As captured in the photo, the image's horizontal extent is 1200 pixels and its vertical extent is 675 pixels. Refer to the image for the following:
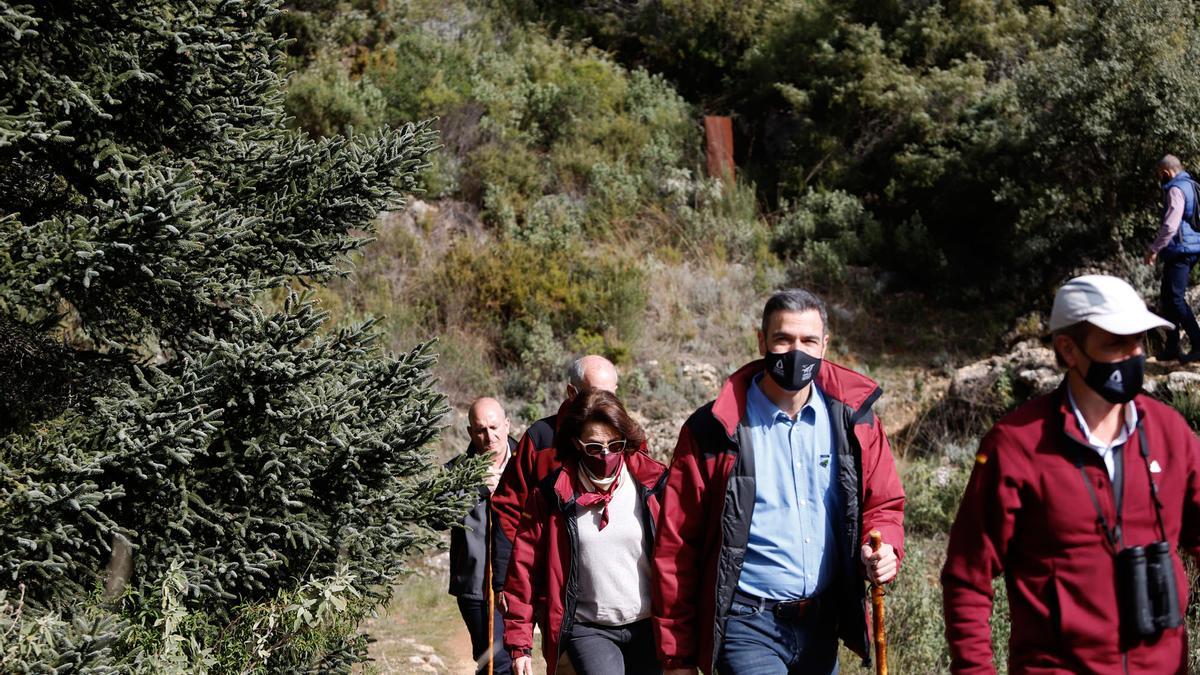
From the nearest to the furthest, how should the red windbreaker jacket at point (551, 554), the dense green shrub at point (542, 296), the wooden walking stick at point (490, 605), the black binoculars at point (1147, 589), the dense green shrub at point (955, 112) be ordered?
the black binoculars at point (1147, 589)
the red windbreaker jacket at point (551, 554)
the wooden walking stick at point (490, 605)
the dense green shrub at point (955, 112)
the dense green shrub at point (542, 296)

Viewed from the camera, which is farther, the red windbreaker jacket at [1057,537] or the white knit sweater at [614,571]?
the white knit sweater at [614,571]

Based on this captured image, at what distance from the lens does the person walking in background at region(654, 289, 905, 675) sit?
3701 millimetres

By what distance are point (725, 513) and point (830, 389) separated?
58 cm

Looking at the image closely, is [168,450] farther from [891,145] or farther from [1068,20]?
[891,145]

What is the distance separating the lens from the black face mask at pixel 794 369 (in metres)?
3.69

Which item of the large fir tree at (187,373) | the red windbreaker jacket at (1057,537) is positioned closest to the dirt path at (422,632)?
the large fir tree at (187,373)

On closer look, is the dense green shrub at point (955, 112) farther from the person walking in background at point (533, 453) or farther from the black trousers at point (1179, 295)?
the person walking in background at point (533, 453)

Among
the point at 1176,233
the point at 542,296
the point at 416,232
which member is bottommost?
the point at 542,296

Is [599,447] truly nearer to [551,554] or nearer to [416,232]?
[551,554]

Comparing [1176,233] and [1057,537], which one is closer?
[1057,537]

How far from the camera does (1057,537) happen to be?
2.84 meters

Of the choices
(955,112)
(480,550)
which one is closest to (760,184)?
(955,112)

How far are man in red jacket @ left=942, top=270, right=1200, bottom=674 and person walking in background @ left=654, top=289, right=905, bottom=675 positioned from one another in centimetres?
76

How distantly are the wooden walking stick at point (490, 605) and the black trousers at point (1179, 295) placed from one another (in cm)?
659
